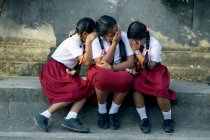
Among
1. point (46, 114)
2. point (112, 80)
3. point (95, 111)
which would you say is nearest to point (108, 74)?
point (112, 80)

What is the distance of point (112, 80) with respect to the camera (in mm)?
6242

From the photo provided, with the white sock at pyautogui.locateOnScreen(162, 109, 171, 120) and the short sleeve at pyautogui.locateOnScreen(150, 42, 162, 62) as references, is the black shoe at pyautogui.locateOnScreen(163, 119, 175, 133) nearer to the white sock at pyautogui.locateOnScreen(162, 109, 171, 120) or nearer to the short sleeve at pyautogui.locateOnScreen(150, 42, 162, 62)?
the white sock at pyautogui.locateOnScreen(162, 109, 171, 120)

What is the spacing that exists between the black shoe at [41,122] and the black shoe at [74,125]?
0.73ft

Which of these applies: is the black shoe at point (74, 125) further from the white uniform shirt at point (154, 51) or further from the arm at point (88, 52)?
the white uniform shirt at point (154, 51)

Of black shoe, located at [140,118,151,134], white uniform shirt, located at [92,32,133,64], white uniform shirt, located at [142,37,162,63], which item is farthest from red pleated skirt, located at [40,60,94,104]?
white uniform shirt, located at [142,37,162,63]

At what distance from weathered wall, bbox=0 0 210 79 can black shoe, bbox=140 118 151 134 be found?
157cm

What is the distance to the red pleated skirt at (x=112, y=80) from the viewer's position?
20.5 feet

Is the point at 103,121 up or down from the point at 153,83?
down

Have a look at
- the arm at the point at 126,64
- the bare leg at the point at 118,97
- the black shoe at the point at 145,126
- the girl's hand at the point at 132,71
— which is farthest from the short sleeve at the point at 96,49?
the black shoe at the point at 145,126

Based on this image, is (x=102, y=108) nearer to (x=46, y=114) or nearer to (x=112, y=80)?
(x=112, y=80)

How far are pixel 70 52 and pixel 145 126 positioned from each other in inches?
50.2

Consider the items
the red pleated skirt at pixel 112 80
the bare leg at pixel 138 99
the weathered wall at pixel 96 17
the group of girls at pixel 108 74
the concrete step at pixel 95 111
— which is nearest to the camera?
the red pleated skirt at pixel 112 80

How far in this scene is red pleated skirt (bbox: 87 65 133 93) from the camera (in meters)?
6.24

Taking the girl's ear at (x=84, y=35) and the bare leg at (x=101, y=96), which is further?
the girl's ear at (x=84, y=35)
